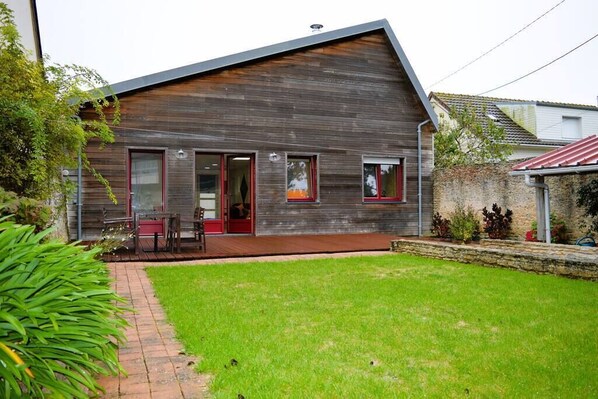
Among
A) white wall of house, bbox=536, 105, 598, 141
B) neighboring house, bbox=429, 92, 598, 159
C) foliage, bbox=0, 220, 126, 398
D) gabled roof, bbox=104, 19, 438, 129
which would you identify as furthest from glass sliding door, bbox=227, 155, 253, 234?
white wall of house, bbox=536, 105, 598, 141

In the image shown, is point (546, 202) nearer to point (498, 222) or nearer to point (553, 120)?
point (498, 222)

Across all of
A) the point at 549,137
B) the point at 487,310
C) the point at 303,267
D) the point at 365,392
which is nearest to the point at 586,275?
the point at 487,310

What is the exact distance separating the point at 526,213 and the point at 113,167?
9813mm

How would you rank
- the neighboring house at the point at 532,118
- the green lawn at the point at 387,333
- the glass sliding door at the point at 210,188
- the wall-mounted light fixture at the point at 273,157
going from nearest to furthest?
1. the green lawn at the point at 387,333
2. the glass sliding door at the point at 210,188
3. the wall-mounted light fixture at the point at 273,157
4. the neighboring house at the point at 532,118

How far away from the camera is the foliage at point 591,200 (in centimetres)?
926

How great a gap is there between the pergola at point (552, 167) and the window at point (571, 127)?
1464 cm

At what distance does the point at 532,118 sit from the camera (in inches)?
883

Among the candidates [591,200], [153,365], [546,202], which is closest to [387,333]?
[153,365]

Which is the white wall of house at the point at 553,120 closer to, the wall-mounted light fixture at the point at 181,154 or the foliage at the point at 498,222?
the foliage at the point at 498,222

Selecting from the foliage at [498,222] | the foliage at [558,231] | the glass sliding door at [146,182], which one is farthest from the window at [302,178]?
the foliage at [558,231]

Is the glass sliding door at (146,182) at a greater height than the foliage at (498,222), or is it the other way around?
the glass sliding door at (146,182)

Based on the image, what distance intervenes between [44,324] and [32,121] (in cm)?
311

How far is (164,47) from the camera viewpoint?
2108 centimetres

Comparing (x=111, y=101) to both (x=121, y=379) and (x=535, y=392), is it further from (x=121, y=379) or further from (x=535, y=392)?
(x=535, y=392)
